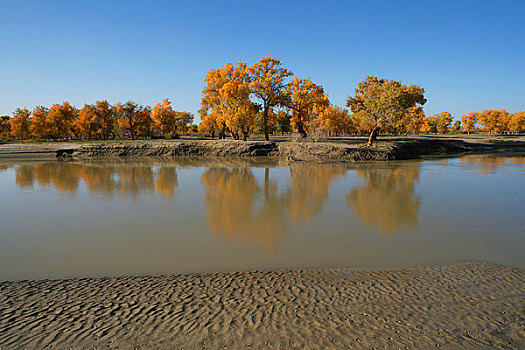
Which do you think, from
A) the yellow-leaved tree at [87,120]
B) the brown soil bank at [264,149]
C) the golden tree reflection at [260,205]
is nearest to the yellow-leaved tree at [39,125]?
the yellow-leaved tree at [87,120]

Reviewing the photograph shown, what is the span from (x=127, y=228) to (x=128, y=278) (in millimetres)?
3858

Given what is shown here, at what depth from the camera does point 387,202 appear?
1231cm

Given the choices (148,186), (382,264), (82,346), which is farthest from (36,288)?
(148,186)

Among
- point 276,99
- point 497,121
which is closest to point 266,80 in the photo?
point 276,99

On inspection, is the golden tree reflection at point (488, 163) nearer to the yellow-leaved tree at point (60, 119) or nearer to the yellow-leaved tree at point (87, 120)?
the yellow-leaved tree at point (87, 120)

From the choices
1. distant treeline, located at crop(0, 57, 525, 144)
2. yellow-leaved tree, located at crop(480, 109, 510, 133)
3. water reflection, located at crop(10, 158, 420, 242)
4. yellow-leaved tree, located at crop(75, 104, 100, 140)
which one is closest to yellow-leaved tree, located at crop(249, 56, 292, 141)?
distant treeline, located at crop(0, 57, 525, 144)

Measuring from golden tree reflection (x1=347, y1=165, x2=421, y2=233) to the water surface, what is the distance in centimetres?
5

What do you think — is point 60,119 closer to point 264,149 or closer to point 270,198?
point 264,149

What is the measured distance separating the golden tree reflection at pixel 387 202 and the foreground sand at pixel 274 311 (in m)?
3.65

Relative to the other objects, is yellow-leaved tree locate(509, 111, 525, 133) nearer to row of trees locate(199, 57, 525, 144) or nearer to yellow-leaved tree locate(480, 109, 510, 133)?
yellow-leaved tree locate(480, 109, 510, 133)

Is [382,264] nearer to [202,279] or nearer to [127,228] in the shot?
[202,279]

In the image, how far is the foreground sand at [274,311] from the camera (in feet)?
12.4

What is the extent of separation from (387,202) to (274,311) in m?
9.41

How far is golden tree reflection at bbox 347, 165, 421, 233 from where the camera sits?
9445 millimetres
